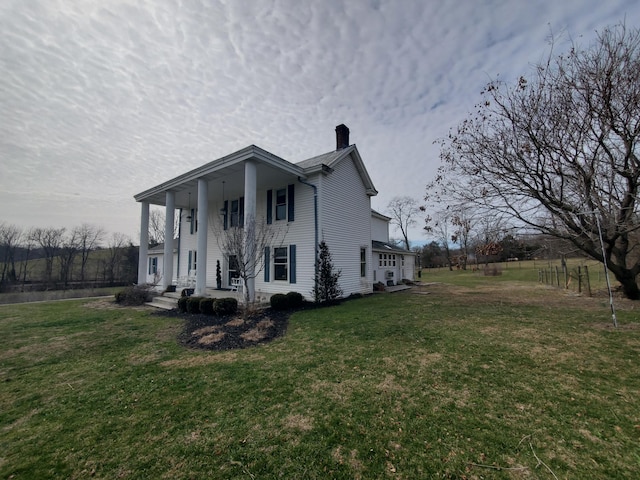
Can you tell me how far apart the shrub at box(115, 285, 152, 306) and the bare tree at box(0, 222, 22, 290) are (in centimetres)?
2509

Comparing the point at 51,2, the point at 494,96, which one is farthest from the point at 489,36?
the point at 51,2

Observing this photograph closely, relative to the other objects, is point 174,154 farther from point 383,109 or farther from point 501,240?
point 501,240

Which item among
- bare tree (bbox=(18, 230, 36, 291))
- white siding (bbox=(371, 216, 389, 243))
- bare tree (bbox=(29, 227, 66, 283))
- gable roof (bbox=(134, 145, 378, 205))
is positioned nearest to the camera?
gable roof (bbox=(134, 145, 378, 205))

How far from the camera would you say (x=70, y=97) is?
8.61m

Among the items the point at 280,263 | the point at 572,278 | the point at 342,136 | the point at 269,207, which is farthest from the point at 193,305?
the point at 572,278

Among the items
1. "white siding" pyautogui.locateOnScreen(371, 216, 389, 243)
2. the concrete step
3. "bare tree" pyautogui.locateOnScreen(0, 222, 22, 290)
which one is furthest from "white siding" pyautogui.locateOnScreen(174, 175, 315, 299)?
"bare tree" pyautogui.locateOnScreen(0, 222, 22, 290)

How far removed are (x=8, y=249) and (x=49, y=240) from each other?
3.37 m

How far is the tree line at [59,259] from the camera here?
28.8m

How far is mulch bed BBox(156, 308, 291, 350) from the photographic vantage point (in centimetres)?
610

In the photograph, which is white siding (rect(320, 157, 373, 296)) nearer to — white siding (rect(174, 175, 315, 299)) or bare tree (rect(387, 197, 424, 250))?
white siding (rect(174, 175, 315, 299))

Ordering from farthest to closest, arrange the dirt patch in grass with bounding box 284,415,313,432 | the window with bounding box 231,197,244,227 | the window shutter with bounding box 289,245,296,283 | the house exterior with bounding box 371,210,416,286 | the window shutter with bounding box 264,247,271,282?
the house exterior with bounding box 371,210,416,286, the window with bounding box 231,197,244,227, the window shutter with bounding box 264,247,271,282, the window shutter with bounding box 289,245,296,283, the dirt patch in grass with bounding box 284,415,313,432

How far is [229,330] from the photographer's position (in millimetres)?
7141

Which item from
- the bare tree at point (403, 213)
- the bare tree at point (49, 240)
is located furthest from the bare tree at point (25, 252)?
the bare tree at point (403, 213)

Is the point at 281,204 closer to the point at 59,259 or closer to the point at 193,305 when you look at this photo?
the point at 193,305
